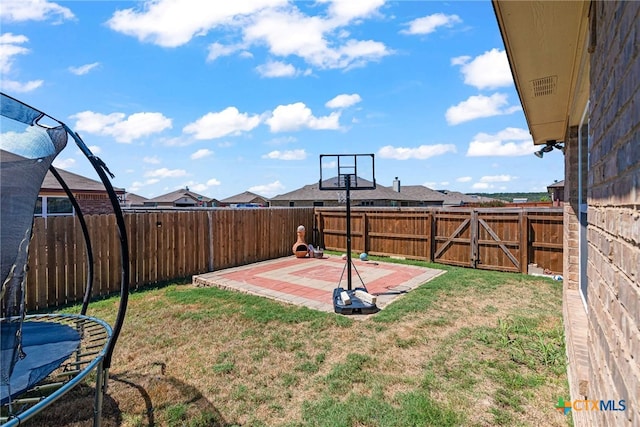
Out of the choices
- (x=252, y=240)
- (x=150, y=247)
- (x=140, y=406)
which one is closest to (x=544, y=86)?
(x=140, y=406)

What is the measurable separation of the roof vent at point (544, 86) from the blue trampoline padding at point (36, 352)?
4479mm

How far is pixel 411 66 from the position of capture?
9.24 metres

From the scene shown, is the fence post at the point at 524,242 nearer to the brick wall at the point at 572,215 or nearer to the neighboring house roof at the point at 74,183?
the brick wall at the point at 572,215

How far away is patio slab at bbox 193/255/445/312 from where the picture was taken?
6.32 meters

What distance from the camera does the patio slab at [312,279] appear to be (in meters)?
6.32

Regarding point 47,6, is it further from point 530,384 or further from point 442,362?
point 530,384

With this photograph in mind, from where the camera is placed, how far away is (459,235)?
953 centimetres

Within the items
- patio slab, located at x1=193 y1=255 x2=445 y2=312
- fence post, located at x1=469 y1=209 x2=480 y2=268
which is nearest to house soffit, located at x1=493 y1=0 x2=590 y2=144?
patio slab, located at x1=193 y1=255 x2=445 y2=312

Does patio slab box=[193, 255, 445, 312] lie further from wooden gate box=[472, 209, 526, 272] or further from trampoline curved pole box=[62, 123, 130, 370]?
trampoline curved pole box=[62, 123, 130, 370]

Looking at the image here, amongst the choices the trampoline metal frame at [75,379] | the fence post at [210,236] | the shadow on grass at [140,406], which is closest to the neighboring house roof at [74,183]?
the fence post at [210,236]

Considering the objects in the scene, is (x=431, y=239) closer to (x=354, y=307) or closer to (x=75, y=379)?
(x=354, y=307)

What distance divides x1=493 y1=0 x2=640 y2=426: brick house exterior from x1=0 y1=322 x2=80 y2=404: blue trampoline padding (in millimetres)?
2826

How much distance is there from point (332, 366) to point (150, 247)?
543cm

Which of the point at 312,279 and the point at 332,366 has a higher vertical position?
Answer: the point at 312,279
